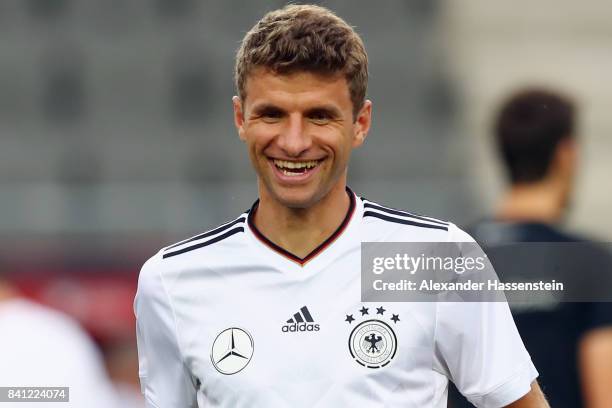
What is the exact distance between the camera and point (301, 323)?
1837mm

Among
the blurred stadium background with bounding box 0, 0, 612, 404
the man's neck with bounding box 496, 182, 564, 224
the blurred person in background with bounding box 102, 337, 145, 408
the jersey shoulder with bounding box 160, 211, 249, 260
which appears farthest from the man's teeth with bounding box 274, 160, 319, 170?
the blurred stadium background with bounding box 0, 0, 612, 404

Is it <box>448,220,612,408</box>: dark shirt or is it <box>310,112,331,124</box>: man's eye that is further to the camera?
<box>448,220,612,408</box>: dark shirt

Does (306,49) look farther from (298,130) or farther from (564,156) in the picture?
(564,156)

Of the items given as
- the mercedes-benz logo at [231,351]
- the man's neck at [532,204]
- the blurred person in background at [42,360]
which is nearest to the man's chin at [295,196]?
the mercedes-benz logo at [231,351]

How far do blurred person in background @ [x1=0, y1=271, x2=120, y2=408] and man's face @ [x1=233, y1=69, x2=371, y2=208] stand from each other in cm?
132

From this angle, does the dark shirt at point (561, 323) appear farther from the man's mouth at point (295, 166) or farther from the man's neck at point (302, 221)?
the man's mouth at point (295, 166)

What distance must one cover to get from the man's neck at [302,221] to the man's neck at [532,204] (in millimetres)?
616

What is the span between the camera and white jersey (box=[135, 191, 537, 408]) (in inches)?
70.1

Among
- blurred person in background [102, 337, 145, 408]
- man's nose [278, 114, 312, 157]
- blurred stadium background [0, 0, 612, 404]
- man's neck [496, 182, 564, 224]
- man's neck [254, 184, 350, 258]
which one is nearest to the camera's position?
man's nose [278, 114, 312, 157]

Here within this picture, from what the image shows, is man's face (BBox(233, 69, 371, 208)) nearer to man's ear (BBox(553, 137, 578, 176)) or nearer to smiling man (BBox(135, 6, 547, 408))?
smiling man (BBox(135, 6, 547, 408))

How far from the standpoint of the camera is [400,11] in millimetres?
6547

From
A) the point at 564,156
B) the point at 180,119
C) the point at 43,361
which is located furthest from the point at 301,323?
the point at 180,119

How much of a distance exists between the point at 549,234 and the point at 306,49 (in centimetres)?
86

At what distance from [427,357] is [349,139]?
38 centimetres
